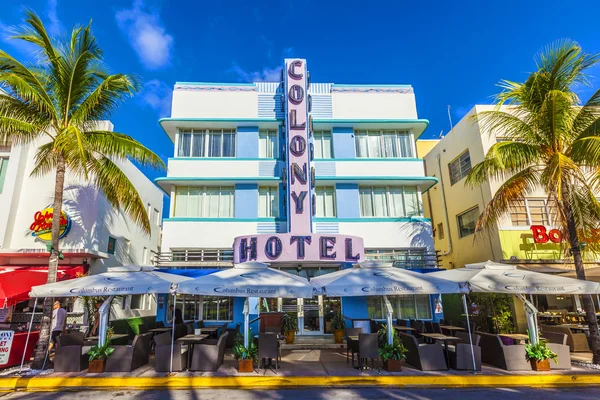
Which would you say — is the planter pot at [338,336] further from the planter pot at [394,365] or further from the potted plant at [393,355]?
the planter pot at [394,365]

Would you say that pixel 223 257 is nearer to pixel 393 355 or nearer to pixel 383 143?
pixel 393 355

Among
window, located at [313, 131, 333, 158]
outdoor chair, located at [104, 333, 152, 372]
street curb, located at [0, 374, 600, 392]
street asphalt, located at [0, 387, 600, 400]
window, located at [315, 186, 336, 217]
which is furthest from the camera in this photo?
window, located at [313, 131, 333, 158]

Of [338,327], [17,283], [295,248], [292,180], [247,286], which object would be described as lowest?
[338,327]

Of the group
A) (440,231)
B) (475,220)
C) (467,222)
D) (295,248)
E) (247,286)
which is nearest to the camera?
(247,286)

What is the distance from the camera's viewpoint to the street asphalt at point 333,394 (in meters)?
8.47

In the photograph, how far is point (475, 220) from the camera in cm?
2050

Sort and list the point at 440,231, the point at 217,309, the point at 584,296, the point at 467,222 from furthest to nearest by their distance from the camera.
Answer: the point at 440,231, the point at 467,222, the point at 217,309, the point at 584,296

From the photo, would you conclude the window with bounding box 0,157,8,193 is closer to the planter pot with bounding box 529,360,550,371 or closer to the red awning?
the red awning

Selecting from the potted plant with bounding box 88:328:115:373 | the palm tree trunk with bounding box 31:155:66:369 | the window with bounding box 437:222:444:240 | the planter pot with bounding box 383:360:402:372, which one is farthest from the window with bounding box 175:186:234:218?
the window with bounding box 437:222:444:240

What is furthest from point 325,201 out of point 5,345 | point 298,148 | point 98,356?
point 5,345

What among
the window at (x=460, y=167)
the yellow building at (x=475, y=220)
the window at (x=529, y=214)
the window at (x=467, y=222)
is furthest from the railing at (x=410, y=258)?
the window at (x=460, y=167)

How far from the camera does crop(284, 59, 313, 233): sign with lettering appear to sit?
17062 millimetres

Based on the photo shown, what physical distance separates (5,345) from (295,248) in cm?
1020

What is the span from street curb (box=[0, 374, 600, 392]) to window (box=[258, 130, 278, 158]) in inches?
481
